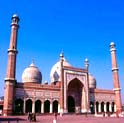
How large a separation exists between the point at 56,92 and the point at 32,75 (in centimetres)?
493

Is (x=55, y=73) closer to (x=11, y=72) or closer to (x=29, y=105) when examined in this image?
(x=29, y=105)

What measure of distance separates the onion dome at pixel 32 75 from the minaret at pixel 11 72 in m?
6.54

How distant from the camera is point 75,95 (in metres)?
33.6

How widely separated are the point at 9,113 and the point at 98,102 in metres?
14.4

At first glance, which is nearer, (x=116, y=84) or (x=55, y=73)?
(x=116, y=84)

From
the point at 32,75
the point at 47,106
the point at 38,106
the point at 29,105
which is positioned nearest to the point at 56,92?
the point at 47,106

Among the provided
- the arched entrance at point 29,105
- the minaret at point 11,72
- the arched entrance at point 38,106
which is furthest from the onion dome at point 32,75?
the minaret at point 11,72

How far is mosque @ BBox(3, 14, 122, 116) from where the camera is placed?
26859 millimetres

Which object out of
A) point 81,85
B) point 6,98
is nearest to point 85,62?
point 81,85

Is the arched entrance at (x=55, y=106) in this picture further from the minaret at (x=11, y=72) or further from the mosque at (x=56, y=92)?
the minaret at (x=11, y=72)

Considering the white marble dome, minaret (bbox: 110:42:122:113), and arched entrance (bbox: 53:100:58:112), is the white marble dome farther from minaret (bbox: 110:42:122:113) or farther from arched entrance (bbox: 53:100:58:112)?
minaret (bbox: 110:42:122:113)

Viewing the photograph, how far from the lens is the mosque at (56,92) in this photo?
26.9 m

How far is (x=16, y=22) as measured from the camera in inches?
1134

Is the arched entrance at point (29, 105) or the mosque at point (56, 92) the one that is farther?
the arched entrance at point (29, 105)
